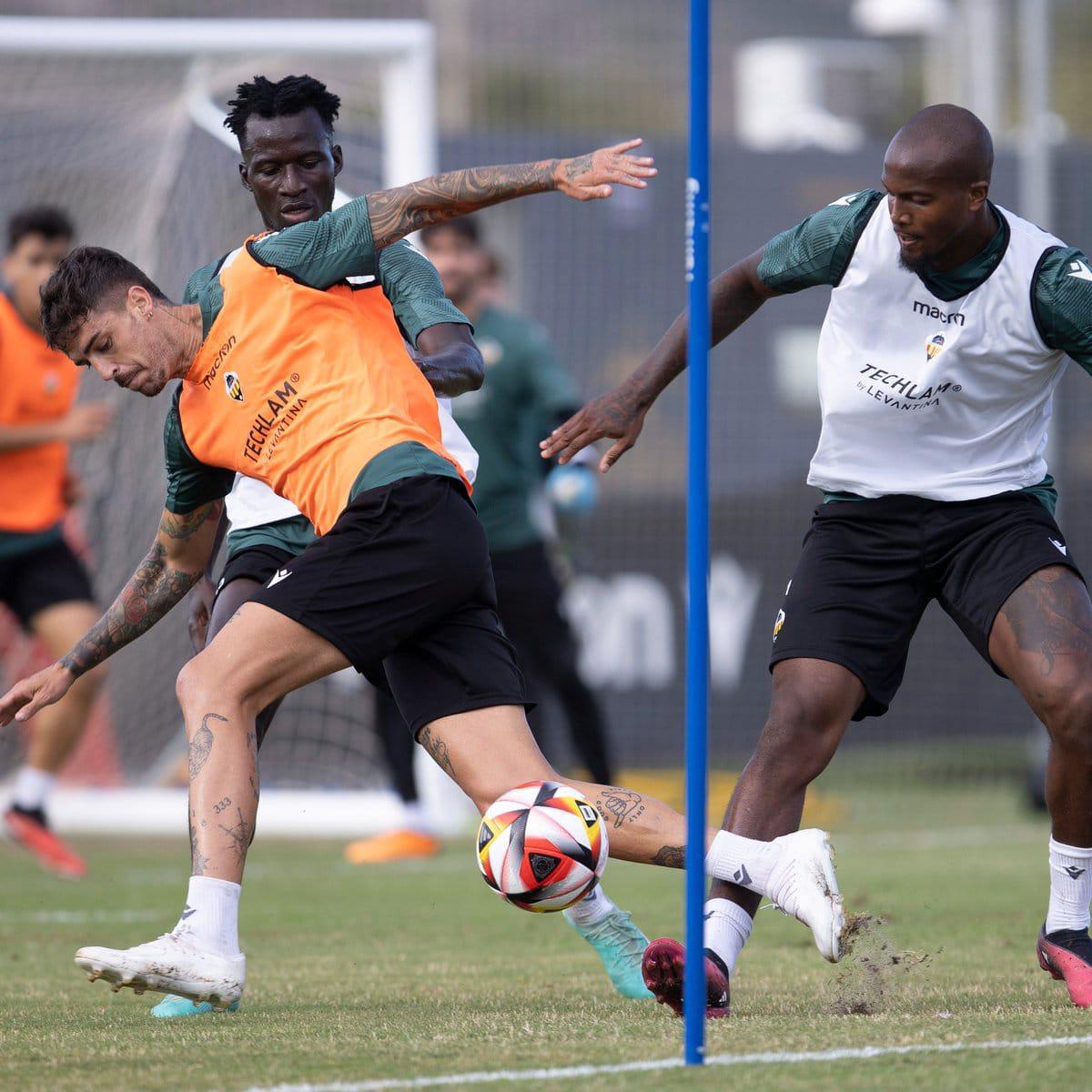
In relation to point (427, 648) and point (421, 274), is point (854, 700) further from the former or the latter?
point (421, 274)

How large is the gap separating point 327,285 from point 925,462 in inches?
63.9

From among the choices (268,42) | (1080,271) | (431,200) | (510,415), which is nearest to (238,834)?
(431,200)

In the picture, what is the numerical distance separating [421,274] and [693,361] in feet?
4.90

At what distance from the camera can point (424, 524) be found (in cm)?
459

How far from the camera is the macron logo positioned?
4.75m

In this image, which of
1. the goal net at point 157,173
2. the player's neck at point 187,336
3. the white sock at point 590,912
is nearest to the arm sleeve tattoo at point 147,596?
the player's neck at point 187,336

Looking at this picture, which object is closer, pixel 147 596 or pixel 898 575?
pixel 898 575

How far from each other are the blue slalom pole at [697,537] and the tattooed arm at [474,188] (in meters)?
0.54

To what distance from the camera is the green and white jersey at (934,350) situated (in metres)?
4.82

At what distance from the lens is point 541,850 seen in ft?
14.4

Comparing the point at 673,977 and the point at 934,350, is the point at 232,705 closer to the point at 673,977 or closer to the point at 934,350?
the point at 673,977

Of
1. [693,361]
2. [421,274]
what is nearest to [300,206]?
[421,274]

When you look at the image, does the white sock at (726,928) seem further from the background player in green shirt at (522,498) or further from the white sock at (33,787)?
the white sock at (33,787)

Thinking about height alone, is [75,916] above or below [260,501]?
below
